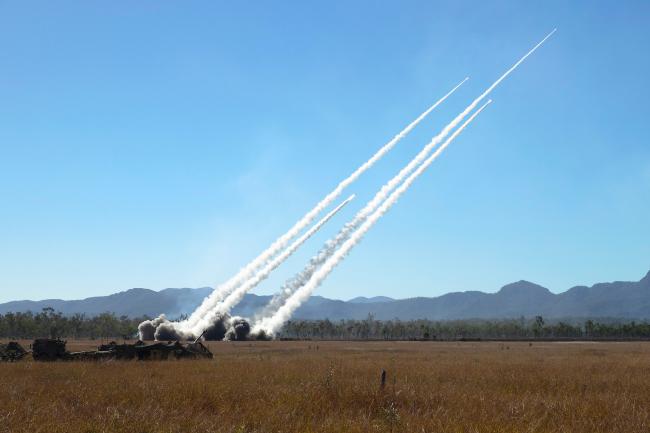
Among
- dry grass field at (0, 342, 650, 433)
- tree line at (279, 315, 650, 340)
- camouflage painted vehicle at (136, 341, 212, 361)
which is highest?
→ tree line at (279, 315, 650, 340)

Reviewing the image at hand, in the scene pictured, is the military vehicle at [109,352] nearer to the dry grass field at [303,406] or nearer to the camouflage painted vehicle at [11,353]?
the camouflage painted vehicle at [11,353]

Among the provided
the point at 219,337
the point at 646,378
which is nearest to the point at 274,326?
the point at 219,337

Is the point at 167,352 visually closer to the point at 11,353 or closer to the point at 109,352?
the point at 109,352

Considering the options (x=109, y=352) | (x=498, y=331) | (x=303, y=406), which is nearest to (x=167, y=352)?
(x=109, y=352)

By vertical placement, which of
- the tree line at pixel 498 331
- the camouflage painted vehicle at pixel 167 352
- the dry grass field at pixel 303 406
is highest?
the tree line at pixel 498 331

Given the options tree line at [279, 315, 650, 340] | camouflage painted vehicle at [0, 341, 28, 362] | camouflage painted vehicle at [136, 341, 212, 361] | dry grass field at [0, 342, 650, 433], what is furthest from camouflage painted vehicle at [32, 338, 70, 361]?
tree line at [279, 315, 650, 340]

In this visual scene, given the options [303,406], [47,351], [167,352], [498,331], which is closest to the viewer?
[303,406]

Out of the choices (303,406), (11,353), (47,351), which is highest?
(47,351)

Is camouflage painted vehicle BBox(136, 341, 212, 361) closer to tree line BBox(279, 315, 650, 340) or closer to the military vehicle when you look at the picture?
the military vehicle

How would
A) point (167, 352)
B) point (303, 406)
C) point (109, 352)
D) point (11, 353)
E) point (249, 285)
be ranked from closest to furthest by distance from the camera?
point (303, 406) → point (109, 352) → point (11, 353) → point (167, 352) → point (249, 285)

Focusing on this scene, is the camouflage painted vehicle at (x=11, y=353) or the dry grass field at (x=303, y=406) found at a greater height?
the camouflage painted vehicle at (x=11, y=353)

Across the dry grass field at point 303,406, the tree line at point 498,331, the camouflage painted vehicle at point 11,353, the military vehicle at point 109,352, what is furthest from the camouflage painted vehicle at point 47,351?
the tree line at point 498,331

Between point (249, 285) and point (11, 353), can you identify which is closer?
point (11, 353)

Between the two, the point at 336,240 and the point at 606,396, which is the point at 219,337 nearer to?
the point at 336,240
